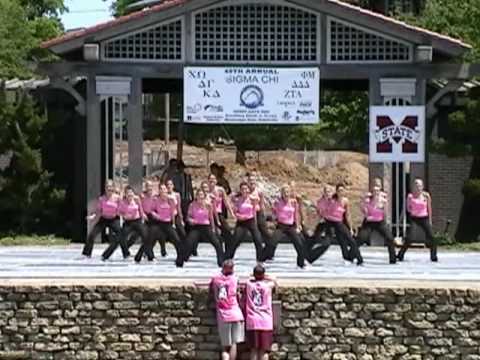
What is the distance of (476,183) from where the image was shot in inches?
1211

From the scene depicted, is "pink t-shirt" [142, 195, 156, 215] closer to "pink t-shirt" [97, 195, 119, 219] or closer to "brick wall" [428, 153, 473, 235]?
"pink t-shirt" [97, 195, 119, 219]

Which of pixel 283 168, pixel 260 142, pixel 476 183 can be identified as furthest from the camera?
pixel 283 168

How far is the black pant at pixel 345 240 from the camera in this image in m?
24.4

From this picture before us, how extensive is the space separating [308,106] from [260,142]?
1570 centimetres

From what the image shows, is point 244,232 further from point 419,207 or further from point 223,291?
point 223,291

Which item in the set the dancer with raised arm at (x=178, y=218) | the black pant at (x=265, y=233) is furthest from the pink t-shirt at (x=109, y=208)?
the black pant at (x=265, y=233)

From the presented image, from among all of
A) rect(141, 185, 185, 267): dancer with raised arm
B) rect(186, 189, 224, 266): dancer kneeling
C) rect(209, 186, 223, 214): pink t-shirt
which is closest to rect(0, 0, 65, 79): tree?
rect(209, 186, 223, 214): pink t-shirt

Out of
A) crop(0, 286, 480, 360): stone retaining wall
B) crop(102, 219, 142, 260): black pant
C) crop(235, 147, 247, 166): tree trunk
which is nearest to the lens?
crop(0, 286, 480, 360): stone retaining wall

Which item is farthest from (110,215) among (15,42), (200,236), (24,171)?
(15,42)

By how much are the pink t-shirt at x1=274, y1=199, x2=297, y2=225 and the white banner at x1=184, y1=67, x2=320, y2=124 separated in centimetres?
562

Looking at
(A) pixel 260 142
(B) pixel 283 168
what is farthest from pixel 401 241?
(B) pixel 283 168

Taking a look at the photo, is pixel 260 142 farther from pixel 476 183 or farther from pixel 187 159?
pixel 476 183

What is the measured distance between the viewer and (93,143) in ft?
96.3

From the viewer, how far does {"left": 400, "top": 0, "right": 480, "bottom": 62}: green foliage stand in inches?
1329
